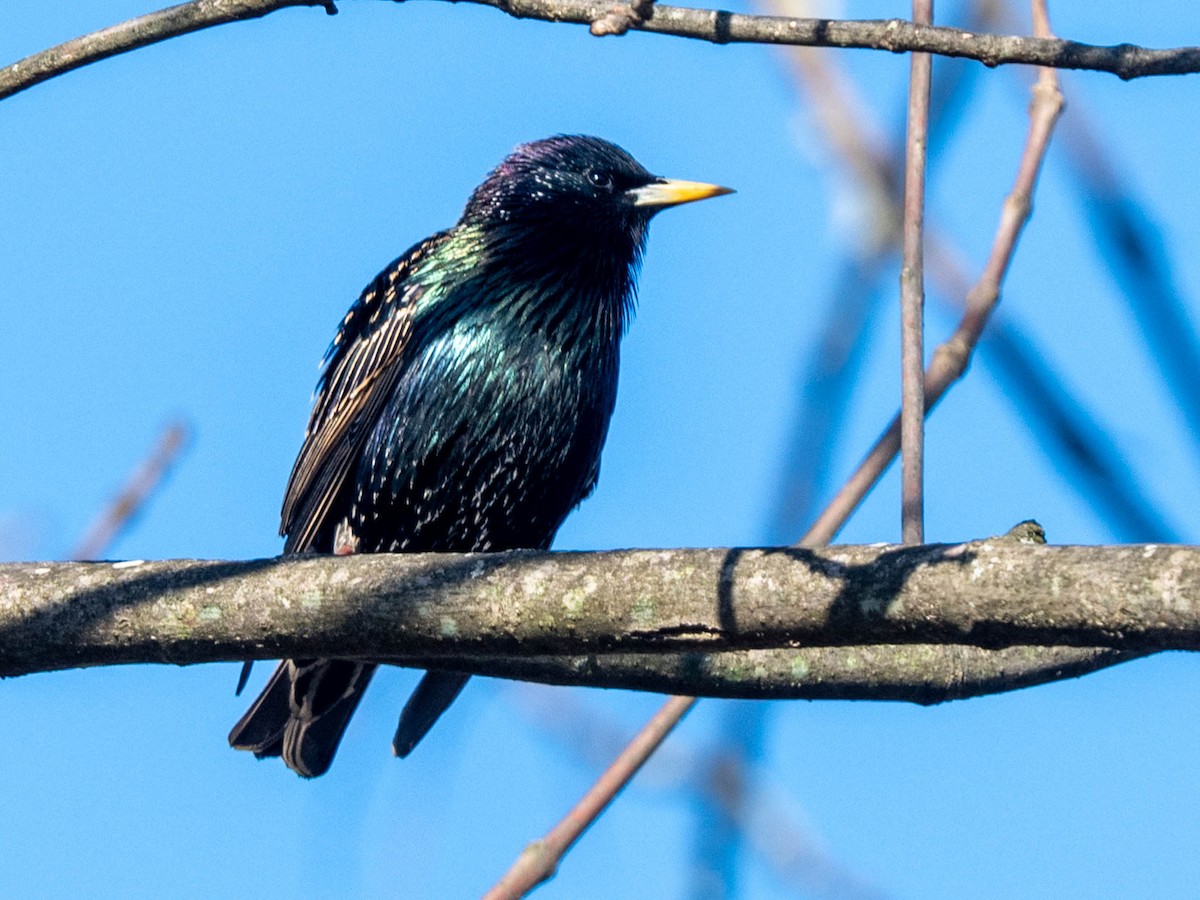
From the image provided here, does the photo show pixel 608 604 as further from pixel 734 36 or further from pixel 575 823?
pixel 734 36

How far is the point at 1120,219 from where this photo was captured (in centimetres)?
163

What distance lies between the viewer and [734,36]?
2418 mm

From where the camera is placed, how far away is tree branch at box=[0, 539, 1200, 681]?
7.74ft

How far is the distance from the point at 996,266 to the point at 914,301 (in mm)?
219

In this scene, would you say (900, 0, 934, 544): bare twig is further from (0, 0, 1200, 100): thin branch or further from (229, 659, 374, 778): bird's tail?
(229, 659, 374, 778): bird's tail

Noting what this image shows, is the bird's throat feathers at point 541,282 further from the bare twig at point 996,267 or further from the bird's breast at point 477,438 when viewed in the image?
the bare twig at point 996,267

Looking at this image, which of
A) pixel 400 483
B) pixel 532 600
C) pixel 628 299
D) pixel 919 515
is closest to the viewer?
pixel 532 600

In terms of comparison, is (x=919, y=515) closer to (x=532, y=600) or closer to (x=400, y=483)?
(x=532, y=600)

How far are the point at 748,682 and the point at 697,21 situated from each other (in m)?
1.45

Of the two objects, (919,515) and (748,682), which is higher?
(919,515)

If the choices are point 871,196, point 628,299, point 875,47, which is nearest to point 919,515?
point 875,47

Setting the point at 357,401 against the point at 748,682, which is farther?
the point at 357,401

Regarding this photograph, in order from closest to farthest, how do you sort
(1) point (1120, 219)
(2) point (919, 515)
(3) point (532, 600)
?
(1) point (1120, 219)
(3) point (532, 600)
(2) point (919, 515)

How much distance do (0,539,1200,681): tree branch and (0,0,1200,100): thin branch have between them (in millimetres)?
710
